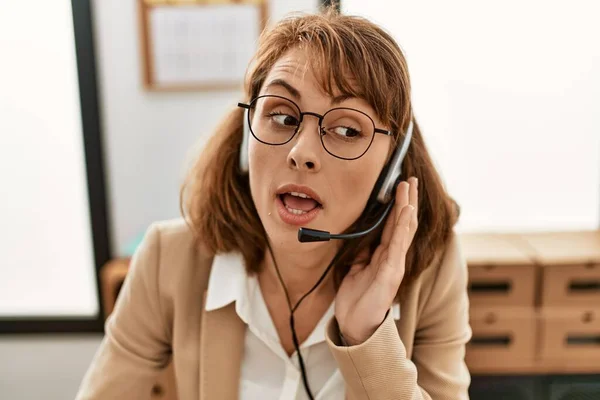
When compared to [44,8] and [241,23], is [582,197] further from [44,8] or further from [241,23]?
[44,8]

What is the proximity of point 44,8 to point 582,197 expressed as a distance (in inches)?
87.5

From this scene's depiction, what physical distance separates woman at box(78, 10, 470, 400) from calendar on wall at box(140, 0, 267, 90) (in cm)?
88

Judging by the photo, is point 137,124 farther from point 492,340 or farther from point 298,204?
point 492,340

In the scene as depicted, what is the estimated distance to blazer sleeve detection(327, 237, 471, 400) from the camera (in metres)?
0.86

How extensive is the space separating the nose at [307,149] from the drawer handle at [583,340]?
1346mm

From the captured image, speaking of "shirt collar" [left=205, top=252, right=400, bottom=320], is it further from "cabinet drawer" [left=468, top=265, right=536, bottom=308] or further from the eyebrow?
"cabinet drawer" [left=468, top=265, right=536, bottom=308]

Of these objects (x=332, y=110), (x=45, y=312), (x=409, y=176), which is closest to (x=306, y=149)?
(x=332, y=110)

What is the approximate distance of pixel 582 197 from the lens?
6.47 feet

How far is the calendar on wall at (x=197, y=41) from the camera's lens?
183cm

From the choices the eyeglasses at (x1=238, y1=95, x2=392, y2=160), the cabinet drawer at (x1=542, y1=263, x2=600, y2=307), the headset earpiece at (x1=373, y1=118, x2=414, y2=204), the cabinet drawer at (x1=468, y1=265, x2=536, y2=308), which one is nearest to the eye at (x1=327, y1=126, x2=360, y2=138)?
the eyeglasses at (x1=238, y1=95, x2=392, y2=160)

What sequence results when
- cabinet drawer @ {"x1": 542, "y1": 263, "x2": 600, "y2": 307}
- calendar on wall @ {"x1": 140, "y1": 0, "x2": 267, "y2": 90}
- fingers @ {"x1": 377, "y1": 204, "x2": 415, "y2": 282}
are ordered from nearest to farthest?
fingers @ {"x1": 377, "y1": 204, "x2": 415, "y2": 282}
cabinet drawer @ {"x1": 542, "y1": 263, "x2": 600, "y2": 307}
calendar on wall @ {"x1": 140, "y1": 0, "x2": 267, "y2": 90}

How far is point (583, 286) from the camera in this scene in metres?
1.66

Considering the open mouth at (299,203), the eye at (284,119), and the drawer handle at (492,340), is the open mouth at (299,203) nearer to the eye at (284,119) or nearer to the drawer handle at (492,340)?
the eye at (284,119)

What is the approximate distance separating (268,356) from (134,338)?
0.29 m
